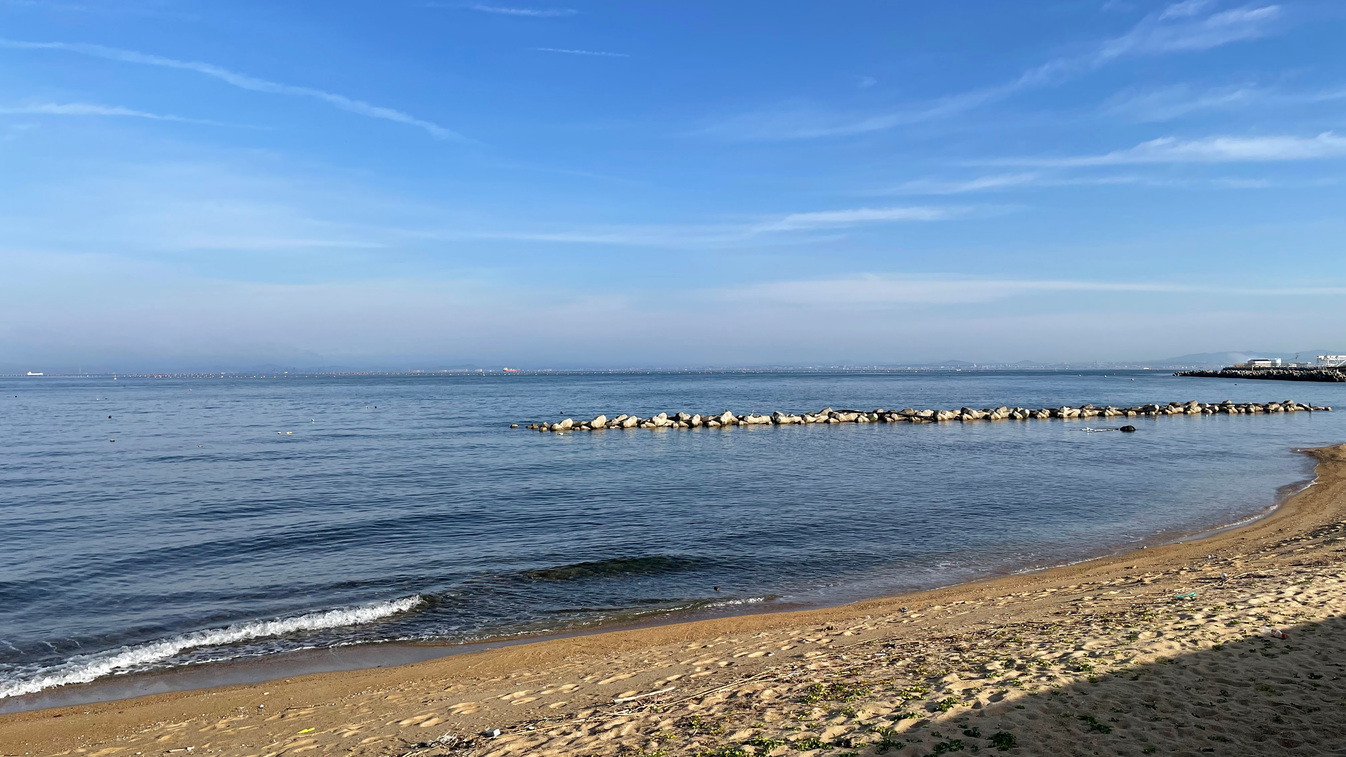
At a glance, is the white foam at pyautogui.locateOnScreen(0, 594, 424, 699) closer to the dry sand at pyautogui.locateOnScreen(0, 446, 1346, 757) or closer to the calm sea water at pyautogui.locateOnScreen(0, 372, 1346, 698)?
the calm sea water at pyautogui.locateOnScreen(0, 372, 1346, 698)

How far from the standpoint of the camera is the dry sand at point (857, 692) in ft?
23.6

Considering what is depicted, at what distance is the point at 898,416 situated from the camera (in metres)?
58.5

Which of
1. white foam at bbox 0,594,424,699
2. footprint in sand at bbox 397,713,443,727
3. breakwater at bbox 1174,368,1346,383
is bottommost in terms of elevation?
white foam at bbox 0,594,424,699

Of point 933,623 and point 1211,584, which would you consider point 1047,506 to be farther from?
point 933,623

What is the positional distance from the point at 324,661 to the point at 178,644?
2694mm

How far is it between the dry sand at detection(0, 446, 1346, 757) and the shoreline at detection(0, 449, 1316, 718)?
17.8 inches

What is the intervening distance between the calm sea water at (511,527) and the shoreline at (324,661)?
29 cm

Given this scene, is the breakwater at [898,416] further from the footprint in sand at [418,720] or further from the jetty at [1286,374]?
the jetty at [1286,374]

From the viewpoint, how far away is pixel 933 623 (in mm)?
11859

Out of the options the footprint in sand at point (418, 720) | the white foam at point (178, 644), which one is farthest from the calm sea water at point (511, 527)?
the footprint in sand at point (418, 720)

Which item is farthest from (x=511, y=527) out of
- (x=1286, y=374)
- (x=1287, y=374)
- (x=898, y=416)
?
(x=1286, y=374)

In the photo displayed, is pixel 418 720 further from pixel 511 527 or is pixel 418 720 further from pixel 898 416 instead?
pixel 898 416

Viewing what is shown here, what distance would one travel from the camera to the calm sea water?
13617 mm

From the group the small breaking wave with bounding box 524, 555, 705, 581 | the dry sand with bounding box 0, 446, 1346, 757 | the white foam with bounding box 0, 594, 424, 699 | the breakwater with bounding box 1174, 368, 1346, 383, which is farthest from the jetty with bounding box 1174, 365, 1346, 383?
the white foam with bounding box 0, 594, 424, 699
